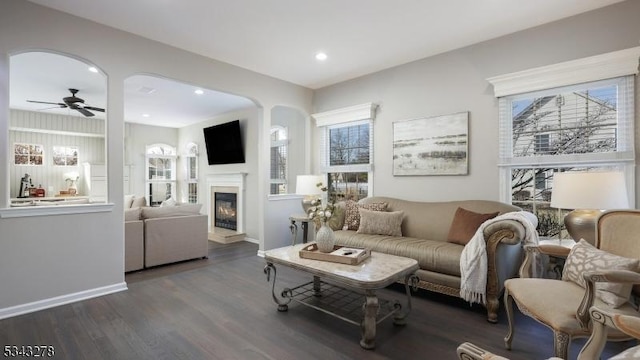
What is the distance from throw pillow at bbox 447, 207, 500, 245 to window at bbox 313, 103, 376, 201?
1556 millimetres

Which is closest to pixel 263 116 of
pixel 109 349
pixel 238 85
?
pixel 238 85

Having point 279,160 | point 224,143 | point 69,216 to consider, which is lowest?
point 69,216

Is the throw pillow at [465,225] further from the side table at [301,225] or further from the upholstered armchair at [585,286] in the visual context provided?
the side table at [301,225]

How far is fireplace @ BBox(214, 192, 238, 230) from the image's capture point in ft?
22.1

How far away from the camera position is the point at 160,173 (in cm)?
853

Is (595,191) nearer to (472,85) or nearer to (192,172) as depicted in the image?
(472,85)

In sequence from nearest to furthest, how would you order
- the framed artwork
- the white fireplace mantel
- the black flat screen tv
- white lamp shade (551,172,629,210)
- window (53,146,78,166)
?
white lamp shade (551,172,629,210) < the framed artwork < the white fireplace mantel < the black flat screen tv < window (53,146,78,166)

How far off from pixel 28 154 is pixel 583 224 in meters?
9.96

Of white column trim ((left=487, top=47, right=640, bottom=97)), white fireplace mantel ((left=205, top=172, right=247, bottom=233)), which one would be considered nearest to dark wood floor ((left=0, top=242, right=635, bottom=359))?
white column trim ((left=487, top=47, right=640, bottom=97))

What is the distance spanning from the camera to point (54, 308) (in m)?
2.88

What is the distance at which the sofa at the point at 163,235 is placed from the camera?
4.04m

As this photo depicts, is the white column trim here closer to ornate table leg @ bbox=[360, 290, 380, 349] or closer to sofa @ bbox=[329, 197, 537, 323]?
sofa @ bbox=[329, 197, 537, 323]

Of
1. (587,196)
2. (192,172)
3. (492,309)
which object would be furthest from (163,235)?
(587,196)

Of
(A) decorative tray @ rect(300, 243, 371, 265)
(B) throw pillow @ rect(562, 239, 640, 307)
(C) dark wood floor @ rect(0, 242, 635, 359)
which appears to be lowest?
(C) dark wood floor @ rect(0, 242, 635, 359)
